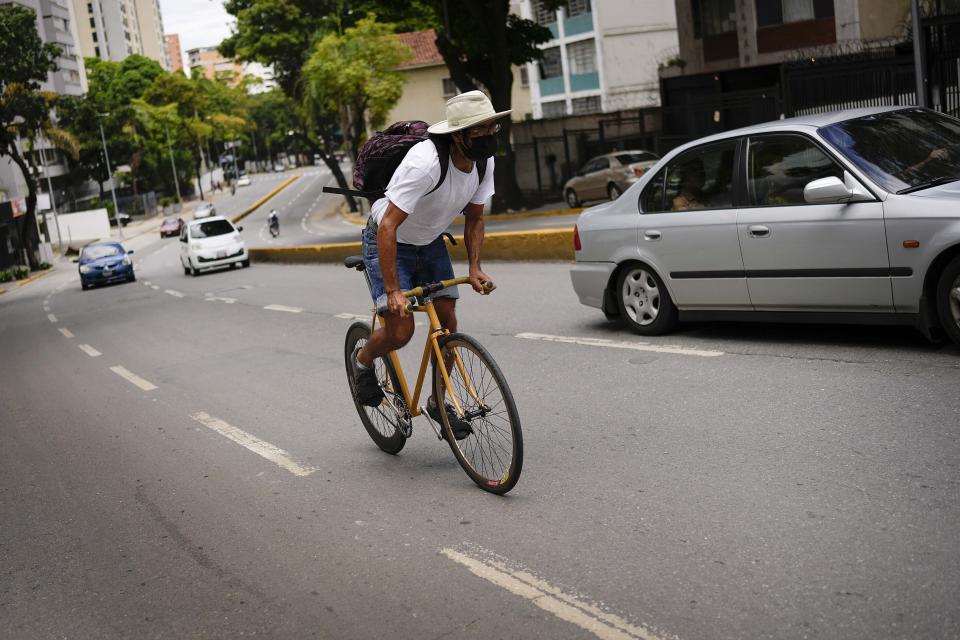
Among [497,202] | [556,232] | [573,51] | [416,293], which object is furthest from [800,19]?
[416,293]

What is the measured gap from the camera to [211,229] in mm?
30844

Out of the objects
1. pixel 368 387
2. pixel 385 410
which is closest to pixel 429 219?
pixel 368 387

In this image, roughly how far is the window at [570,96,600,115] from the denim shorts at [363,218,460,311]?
50.8 meters

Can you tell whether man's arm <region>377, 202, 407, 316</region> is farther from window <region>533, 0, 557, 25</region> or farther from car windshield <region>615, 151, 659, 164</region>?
window <region>533, 0, 557, 25</region>

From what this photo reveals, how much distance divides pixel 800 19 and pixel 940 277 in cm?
2888

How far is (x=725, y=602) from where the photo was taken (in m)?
3.63

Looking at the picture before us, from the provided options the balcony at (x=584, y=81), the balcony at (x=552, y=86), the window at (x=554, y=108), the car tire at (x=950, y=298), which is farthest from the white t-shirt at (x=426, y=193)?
the balcony at (x=552, y=86)

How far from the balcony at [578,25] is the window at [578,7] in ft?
0.58

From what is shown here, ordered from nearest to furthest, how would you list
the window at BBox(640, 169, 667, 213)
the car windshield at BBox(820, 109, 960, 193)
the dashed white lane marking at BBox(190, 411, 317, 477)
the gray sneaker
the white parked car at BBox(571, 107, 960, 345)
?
the gray sneaker < the dashed white lane marking at BBox(190, 411, 317, 477) < the white parked car at BBox(571, 107, 960, 345) < the car windshield at BBox(820, 109, 960, 193) < the window at BBox(640, 169, 667, 213)

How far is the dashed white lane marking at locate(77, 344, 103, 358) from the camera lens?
14.2 m

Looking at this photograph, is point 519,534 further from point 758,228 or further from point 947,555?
point 758,228

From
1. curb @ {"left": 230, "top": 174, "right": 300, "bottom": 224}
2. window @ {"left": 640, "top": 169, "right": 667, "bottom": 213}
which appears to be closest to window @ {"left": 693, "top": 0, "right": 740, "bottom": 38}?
window @ {"left": 640, "top": 169, "right": 667, "bottom": 213}

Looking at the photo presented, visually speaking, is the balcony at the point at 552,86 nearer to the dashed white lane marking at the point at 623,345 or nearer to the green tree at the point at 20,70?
the green tree at the point at 20,70

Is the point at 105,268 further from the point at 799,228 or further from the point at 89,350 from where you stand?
the point at 799,228
